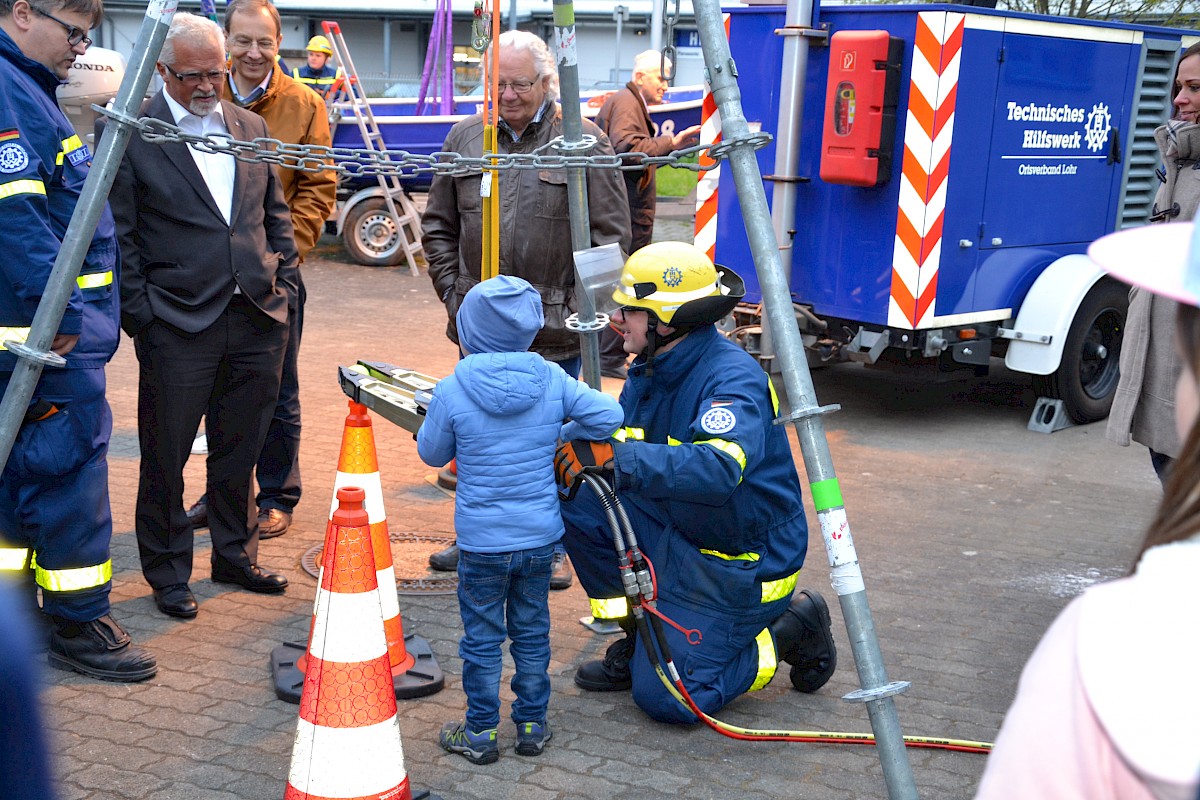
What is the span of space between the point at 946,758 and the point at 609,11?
34271 millimetres

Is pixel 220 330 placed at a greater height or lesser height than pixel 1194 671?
lesser

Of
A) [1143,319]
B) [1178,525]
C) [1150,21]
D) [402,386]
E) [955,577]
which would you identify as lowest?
[955,577]

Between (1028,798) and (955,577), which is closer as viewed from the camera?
(1028,798)

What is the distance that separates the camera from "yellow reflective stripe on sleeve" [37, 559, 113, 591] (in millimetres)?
4016

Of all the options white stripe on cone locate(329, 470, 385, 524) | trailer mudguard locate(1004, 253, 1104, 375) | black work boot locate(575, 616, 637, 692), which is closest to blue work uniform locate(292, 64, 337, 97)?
trailer mudguard locate(1004, 253, 1104, 375)

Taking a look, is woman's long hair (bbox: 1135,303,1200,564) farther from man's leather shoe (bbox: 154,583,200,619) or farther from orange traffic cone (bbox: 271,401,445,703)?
man's leather shoe (bbox: 154,583,200,619)

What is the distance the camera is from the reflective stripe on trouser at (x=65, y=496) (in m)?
3.87

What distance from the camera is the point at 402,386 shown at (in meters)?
4.32

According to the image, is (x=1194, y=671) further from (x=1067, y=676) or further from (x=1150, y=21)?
(x=1150, y=21)

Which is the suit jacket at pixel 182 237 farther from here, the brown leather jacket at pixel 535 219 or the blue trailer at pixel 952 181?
the blue trailer at pixel 952 181

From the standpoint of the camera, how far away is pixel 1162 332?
403 centimetres

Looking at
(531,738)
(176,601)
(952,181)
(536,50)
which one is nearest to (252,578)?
(176,601)

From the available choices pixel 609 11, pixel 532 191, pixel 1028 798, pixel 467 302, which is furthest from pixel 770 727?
pixel 609 11

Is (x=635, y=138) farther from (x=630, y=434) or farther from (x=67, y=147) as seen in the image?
(x=67, y=147)
